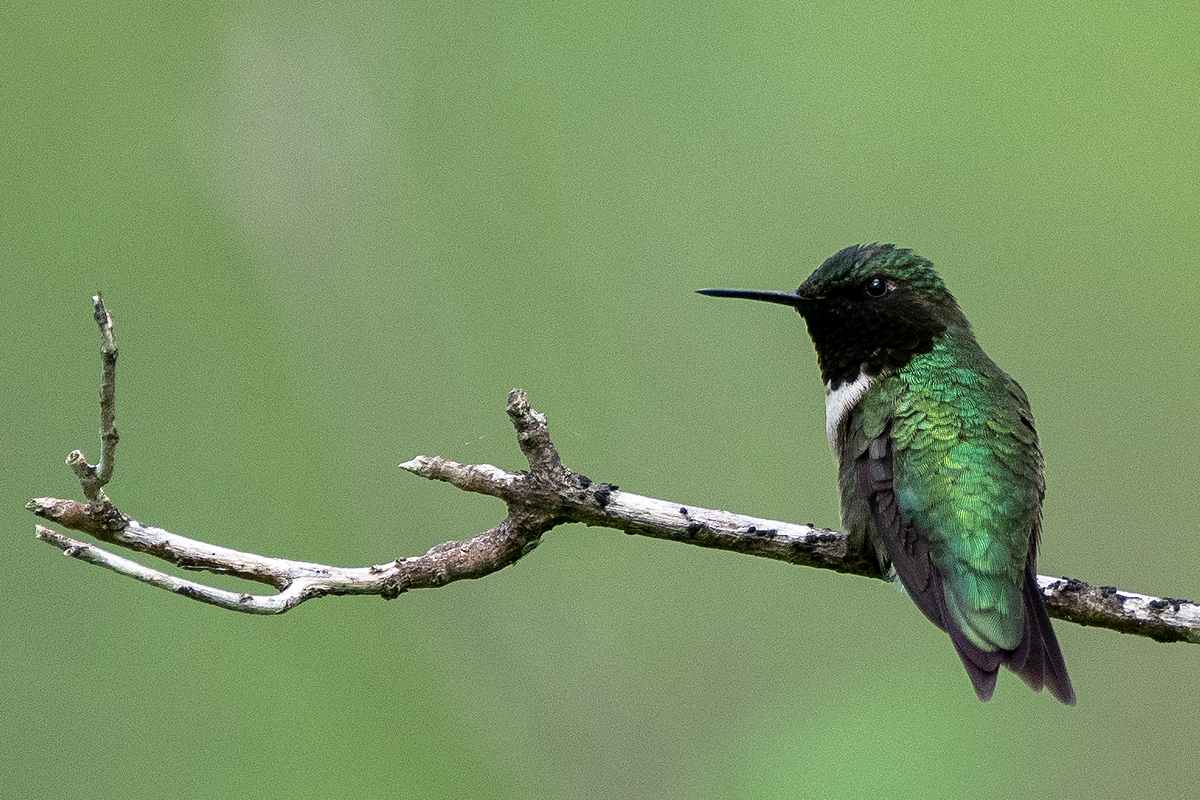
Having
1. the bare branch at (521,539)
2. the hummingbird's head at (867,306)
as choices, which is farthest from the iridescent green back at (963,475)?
the bare branch at (521,539)

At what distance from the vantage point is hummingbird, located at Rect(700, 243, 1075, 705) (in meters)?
4.08

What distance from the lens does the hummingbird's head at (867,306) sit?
5.04 m

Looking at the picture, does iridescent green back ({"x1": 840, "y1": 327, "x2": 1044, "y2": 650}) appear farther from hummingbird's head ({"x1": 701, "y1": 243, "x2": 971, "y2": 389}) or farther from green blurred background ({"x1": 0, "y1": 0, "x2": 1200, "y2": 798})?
green blurred background ({"x1": 0, "y1": 0, "x2": 1200, "y2": 798})

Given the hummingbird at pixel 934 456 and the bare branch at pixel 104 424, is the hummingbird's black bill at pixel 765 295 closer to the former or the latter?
the hummingbird at pixel 934 456

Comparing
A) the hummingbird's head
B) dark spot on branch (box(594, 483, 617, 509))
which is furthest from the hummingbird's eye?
dark spot on branch (box(594, 483, 617, 509))

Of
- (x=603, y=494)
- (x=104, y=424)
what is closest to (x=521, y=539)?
(x=603, y=494)

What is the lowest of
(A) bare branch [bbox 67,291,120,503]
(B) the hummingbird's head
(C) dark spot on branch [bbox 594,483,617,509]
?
(C) dark spot on branch [bbox 594,483,617,509]

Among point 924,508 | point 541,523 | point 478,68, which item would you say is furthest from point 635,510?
point 478,68

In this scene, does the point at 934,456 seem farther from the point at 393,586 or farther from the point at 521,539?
the point at 393,586

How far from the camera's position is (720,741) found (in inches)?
223

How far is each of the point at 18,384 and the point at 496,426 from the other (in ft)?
8.81

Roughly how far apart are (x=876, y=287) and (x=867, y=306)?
0.10 meters

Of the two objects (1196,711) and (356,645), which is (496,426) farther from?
(1196,711)

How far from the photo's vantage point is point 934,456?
443cm
